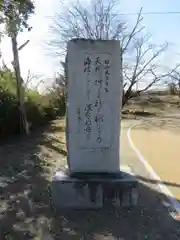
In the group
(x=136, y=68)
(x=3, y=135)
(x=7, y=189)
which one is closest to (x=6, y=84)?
(x=3, y=135)

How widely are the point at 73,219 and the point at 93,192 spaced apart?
2.02 ft

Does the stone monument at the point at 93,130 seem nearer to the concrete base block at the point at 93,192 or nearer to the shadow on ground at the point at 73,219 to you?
the concrete base block at the point at 93,192

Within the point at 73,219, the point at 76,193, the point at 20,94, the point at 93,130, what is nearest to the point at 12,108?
the point at 20,94

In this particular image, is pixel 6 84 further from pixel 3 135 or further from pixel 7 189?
pixel 7 189

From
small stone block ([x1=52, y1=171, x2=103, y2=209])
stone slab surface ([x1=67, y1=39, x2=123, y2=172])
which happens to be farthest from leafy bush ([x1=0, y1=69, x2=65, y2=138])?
small stone block ([x1=52, y1=171, x2=103, y2=209])

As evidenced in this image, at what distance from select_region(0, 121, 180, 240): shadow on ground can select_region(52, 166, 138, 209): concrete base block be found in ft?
0.54

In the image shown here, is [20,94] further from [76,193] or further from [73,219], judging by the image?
[73,219]

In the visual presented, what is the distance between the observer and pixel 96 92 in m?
6.86

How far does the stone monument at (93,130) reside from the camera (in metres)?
6.64

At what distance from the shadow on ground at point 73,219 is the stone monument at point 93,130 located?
29cm

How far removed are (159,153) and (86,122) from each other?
7.44 metres

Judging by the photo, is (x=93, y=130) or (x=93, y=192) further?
(x=93, y=130)

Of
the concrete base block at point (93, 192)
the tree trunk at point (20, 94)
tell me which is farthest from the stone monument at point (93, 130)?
the tree trunk at point (20, 94)

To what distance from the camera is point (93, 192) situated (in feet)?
21.7
